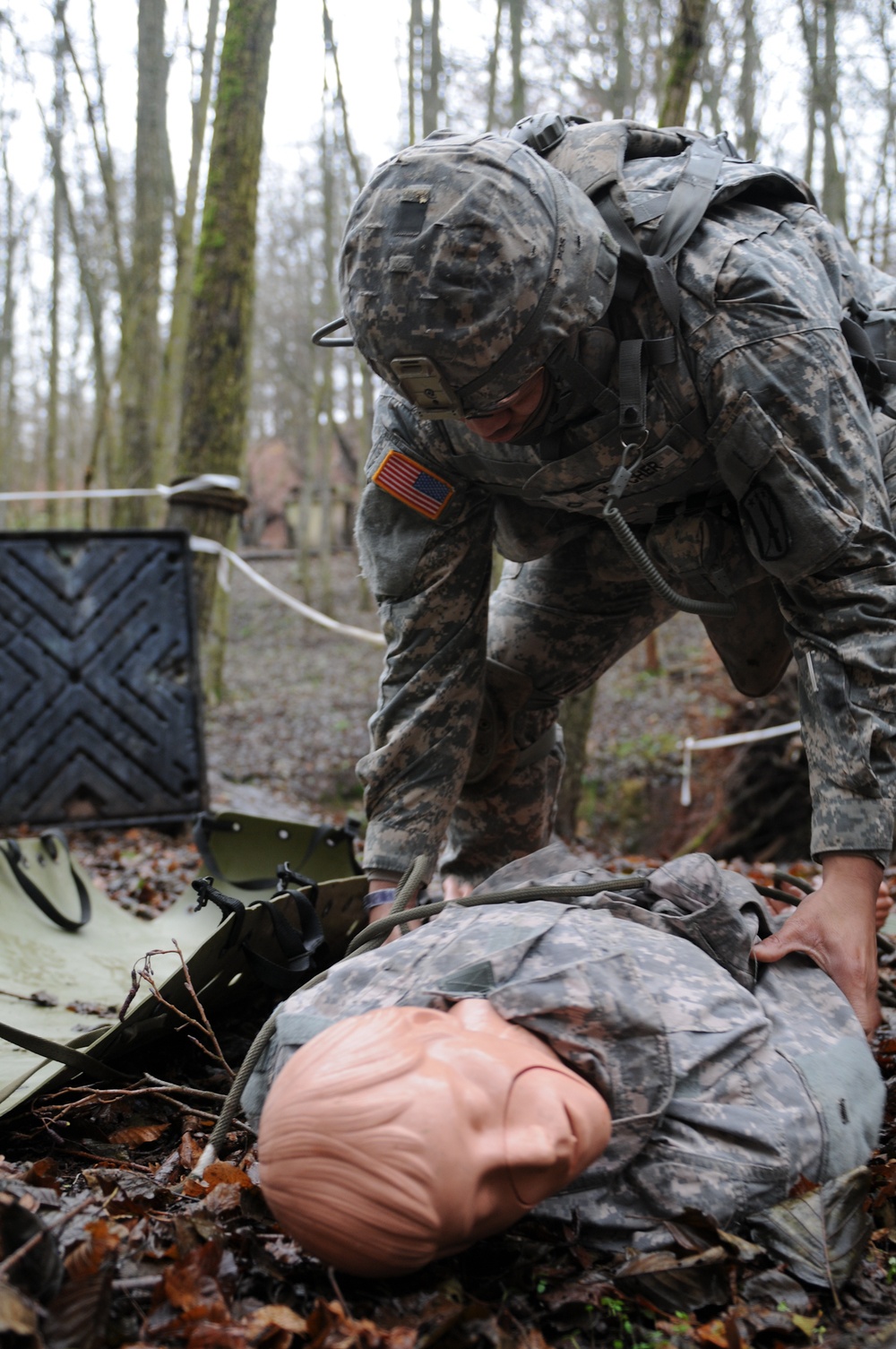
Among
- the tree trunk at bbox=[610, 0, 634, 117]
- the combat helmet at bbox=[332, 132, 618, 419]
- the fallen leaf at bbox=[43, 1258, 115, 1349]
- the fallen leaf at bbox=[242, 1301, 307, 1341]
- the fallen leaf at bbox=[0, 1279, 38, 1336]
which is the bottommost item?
the fallen leaf at bbox=[242, 1301, 307, 1341]

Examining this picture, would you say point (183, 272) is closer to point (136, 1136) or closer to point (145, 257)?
point (145, 257)

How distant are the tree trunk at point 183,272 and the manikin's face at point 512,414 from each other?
944 centimetres

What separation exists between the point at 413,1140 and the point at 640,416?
5.29 ft

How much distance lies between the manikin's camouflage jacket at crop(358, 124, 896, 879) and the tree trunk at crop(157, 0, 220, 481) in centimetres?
883

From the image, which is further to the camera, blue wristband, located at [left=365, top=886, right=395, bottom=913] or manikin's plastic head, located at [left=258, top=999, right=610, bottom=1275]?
blue wristband, located at [left=365, top=886, right=395, bottom=913]

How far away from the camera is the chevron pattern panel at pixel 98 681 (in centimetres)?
542

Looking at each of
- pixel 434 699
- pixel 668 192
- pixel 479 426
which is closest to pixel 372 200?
pixel 479 426

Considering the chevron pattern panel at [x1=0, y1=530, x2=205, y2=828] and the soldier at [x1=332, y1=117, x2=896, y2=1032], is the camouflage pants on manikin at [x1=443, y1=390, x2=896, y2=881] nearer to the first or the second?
the soldier at [x1=332, y1=117, x2=896, y2=1032]

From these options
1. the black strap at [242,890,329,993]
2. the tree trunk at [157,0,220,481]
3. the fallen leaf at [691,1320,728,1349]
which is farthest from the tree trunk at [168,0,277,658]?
the fallen leaf at [691,1320,728,1349]

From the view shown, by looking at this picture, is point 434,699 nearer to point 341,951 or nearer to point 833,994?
point 341,951

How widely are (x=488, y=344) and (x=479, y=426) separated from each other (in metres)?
0.27

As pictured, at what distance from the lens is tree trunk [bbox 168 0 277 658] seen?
646cm

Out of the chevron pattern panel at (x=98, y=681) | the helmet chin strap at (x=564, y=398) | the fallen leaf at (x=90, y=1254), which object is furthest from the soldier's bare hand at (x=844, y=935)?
the chevron pattern panel at (x=98, y=681)

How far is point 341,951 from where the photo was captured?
2.74m
